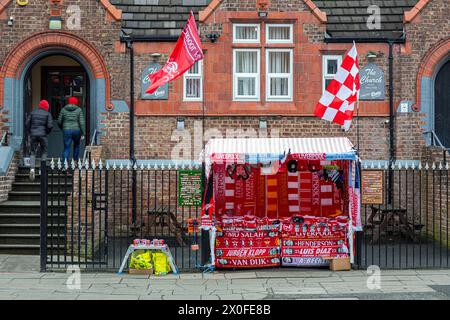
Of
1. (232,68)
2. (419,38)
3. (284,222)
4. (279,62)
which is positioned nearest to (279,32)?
(279,62)

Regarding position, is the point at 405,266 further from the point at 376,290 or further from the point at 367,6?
the point at 367,6

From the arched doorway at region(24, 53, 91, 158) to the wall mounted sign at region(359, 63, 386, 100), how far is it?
7231 millimetres

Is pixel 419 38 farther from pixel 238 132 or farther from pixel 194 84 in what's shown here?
pixel 194 84

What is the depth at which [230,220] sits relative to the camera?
39.0ft

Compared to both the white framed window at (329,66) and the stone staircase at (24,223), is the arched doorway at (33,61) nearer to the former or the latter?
the stone staircase at (24,223)

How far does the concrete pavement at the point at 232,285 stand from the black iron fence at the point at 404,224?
2.31 ft

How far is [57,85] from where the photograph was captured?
1747 cm

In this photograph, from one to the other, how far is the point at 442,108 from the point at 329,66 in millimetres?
3164

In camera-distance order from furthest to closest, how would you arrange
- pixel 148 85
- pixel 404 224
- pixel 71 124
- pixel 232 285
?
1. pixel 148 85
2. pixel 71 124
3. pixel 404 224
4. pixel 232 285

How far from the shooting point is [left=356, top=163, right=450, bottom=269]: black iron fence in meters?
12.0

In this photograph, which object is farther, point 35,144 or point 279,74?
point 279,74

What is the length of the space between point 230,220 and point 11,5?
8.30m

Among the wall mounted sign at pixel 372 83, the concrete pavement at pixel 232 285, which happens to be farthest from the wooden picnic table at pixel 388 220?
the wall mounted sign at pixel 372 83

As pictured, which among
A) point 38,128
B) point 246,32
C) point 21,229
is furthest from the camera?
point 246,32
